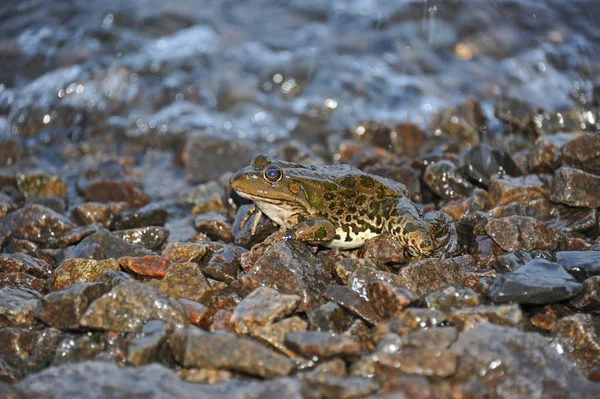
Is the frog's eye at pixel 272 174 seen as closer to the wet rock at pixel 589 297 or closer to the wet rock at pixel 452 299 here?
the wet rock at pixel 452 299

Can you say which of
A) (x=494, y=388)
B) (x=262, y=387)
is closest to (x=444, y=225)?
(x=494, y=388)

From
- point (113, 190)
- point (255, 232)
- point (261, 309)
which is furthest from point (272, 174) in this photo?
point (113, 190)

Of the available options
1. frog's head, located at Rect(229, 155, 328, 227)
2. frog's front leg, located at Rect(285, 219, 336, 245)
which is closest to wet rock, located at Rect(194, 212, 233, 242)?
frog's head, located at Rect(229, 155, 328, 227)

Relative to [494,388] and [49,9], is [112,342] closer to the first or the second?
[494,388]

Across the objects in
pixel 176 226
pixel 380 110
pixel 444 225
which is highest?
pixel 444 225

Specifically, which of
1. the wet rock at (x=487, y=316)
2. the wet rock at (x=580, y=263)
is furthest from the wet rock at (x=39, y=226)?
the wet rock at (x=580, y=263)

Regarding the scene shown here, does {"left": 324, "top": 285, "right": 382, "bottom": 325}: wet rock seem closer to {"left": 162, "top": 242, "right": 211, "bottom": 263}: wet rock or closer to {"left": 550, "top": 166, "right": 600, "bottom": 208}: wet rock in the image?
{"left": 162, "top": 242, "right": 211, "bottom": 263}: wet rock
